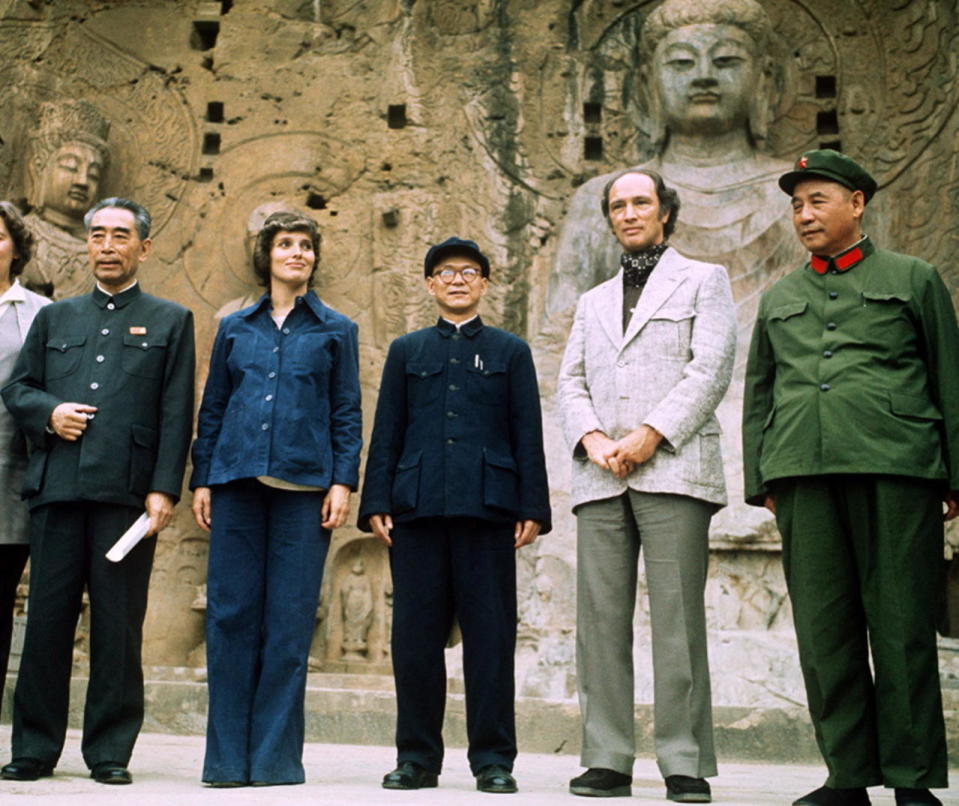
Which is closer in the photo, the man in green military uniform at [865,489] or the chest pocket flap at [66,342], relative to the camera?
the man in green military uniform at [865,489]

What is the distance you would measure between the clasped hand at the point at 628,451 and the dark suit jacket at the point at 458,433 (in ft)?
0.90

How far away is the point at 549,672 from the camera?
23.1 ft

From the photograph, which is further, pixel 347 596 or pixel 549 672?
pixel 347 596

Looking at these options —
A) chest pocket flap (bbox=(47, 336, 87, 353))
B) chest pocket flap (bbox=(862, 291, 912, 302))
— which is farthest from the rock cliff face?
chest pocket flap (bbox=(862, 291, 912, 302))

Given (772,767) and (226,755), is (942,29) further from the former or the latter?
(226,755)

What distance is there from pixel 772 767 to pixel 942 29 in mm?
4606

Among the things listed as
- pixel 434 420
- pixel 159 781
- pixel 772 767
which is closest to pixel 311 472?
pixel 434 420

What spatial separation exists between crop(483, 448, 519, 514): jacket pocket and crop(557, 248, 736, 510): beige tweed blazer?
187 millimetres

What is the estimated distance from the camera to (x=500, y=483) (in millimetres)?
4695

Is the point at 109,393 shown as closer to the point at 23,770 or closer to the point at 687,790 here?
the point at 23,770

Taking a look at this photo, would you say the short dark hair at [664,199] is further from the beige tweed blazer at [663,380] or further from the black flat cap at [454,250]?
the black flat cap at [454,250]

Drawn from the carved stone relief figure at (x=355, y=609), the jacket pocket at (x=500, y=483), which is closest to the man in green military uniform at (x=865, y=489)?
the jacket pocket at (x=500, y=483)

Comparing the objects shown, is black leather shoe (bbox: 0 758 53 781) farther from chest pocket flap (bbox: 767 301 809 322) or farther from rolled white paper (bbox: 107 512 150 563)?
chest pocket flap (bbox: 767 301 809 322)

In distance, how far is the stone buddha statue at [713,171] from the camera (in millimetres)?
8297
